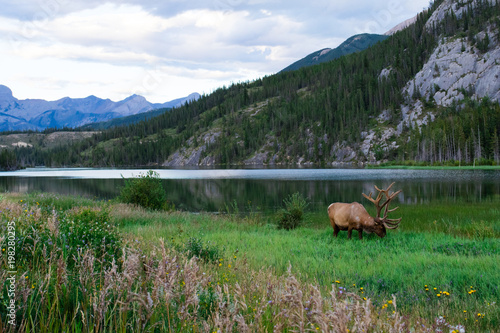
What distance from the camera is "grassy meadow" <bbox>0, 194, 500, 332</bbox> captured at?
305cm

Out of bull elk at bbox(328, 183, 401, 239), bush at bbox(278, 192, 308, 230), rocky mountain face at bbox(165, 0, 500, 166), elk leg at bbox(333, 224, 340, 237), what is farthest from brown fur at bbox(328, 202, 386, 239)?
rocky mountain face at bbox(165, 0, 500, 166)

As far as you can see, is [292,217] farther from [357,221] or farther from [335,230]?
[357,221]

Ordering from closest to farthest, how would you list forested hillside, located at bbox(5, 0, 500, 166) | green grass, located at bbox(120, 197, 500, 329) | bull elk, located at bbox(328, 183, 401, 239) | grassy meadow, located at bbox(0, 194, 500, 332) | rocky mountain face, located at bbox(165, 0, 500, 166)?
grassy meadow, located at bbox(0, 194, 500, 332) < green grass, located at bbox(120, 197, 500, 329) < bull elk, located at bbox(328, 183, 401, 239) < forested hillside, located at bbox(5, 0, 500, 166) < rocky mountain face, located at bbox(165, 0, 500, 166)

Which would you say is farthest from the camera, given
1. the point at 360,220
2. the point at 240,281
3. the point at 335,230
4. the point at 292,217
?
the point at 292,217

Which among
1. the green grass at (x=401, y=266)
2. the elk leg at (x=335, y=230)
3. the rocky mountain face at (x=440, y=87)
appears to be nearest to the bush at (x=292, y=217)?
the green grass at (x=401, y=266)

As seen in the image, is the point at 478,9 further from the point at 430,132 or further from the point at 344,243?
the point at 344,243

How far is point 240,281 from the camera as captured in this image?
21.0ft

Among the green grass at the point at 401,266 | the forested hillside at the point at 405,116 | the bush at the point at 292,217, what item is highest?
the forested hillside at the point at 405,116

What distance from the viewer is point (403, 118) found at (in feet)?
499

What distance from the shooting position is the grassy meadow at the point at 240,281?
10.0ft

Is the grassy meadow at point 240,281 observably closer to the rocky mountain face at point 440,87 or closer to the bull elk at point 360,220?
the bull elk at point 360,220

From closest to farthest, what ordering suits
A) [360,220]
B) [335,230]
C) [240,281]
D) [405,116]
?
[240,281]
[360,220]
[335,230]
[405,116]

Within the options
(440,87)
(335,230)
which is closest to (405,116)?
(440,87)

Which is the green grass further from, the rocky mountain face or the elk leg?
the rocky mountain face
